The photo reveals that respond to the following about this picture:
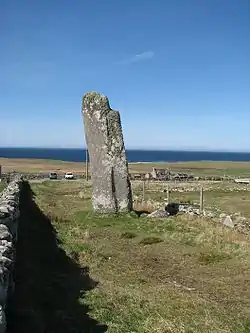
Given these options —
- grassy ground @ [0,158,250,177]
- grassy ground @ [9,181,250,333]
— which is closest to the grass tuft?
grassy ground @ [9,181,250,333]

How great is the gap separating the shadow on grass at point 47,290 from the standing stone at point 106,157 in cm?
806

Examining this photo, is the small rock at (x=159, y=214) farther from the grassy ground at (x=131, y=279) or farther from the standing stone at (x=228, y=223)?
the standing stone at (x=228, y=223)

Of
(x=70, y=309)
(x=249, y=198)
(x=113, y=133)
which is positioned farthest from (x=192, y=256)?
(x=249, y=198)

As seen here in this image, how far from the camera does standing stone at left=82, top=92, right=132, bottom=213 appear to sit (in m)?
23.9

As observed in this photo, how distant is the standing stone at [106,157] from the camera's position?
2388cm

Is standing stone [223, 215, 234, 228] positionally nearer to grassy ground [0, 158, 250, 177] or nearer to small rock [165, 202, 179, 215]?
small rock [165, 202, 179, 215]

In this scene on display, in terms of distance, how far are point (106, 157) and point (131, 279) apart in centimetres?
1289

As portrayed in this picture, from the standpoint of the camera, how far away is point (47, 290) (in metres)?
9.92

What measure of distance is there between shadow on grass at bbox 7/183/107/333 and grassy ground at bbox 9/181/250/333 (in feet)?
0.07

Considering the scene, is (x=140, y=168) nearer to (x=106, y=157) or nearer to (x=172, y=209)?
(x=172, y=209)

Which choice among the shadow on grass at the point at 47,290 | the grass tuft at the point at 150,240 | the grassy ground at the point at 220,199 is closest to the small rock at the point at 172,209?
the grassy ground at the point at 220,199

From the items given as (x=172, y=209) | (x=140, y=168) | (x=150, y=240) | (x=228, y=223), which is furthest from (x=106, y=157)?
(x=140, y=168)

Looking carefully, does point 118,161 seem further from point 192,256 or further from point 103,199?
point 192,256

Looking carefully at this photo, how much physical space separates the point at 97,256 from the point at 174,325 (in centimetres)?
599
